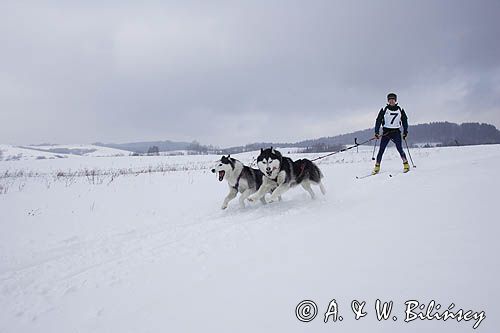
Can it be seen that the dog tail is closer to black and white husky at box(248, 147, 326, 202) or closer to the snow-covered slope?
black and white husky at box(248, 147, 326, 202)

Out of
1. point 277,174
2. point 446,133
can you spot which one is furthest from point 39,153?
point 446,133

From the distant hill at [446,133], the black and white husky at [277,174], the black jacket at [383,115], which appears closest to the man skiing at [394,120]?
the black jacket at [383,115]

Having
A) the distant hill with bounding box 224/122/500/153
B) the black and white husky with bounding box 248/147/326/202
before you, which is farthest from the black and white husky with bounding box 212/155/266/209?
the distant hill with bounding box 224/122/500/153

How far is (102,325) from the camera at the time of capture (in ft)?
6.54

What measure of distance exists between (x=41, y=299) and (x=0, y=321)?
1.14ft

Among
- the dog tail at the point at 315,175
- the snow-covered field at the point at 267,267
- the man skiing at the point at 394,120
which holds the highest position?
the man skiing at the point at 394,120

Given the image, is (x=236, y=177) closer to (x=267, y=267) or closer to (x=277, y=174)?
(x=277, y=174)

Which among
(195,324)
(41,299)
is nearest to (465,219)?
(195,324)

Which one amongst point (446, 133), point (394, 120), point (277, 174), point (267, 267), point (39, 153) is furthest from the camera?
point (39, 153)

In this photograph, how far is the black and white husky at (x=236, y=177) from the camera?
244 inches

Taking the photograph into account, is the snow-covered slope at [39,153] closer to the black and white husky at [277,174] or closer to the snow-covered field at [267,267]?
the snow-covered field at [267,267]

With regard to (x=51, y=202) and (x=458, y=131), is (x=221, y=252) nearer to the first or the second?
(x=51, y=202)

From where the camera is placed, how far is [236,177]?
6332 millimetres

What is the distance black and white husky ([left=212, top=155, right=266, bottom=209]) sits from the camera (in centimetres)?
619
